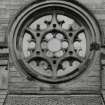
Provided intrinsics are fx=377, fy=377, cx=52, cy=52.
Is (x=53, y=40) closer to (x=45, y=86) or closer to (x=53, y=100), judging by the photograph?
(x=45, y=86)

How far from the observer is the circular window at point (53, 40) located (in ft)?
38.7

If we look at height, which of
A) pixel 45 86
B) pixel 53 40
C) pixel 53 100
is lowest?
pixel 53 100

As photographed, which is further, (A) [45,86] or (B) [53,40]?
(B) [53,40]

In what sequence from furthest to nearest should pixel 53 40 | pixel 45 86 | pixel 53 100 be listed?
pixel 53 40
pixel 45 86
pixel 53 100

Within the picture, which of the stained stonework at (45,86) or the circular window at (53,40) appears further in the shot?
the circular window at (53,40)

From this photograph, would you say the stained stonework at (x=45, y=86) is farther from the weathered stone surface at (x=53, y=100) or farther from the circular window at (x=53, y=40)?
the circular window at (x=53, y=40)

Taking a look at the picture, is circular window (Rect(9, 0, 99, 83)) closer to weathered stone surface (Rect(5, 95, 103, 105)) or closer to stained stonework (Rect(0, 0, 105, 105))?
stained stonework (Rect(0, 0, 105, 105))

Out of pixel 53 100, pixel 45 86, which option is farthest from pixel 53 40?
pixel 53 100

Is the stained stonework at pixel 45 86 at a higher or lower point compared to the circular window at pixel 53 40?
lower

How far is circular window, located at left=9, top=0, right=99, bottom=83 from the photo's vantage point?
38.7 ft

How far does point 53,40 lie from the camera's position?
12.2 metres

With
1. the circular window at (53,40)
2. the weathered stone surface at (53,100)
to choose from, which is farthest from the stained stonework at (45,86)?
the circular window at (53,40)

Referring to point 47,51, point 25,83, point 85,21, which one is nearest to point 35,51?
point 47,51

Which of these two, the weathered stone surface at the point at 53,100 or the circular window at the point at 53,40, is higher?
the circular window at the point at 53,40
